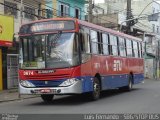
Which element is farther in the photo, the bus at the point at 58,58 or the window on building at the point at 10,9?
the window on building at the point at 10,9

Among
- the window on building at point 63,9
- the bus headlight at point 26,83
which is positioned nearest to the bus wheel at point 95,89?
the bus headlight at point 26,83

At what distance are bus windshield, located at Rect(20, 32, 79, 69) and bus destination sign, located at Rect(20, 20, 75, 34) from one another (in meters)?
0.25

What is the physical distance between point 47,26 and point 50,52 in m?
1.13

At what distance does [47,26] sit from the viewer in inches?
705

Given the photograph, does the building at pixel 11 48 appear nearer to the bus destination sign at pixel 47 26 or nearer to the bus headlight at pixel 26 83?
the bus destination sign at pixel 47 26

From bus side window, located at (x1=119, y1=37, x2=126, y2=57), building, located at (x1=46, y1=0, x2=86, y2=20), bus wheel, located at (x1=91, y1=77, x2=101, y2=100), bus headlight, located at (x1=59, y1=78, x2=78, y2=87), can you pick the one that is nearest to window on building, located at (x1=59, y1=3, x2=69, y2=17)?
building, located at (x1=46, y1=0, x2=86, y2=20)

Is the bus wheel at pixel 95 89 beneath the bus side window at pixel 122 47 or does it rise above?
beneath

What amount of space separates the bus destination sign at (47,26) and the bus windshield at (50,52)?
25 centimetres

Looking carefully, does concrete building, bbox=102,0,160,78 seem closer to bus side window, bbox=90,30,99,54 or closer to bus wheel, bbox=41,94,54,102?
bus side window, bbox=90,30,99,54

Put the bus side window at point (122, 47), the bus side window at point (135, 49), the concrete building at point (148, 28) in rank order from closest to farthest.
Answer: the bus side window at point (122, 47), the bus side window at point (135, 49), the concrete building at point (148, 28)

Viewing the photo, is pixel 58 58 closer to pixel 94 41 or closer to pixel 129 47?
pixel 94 41

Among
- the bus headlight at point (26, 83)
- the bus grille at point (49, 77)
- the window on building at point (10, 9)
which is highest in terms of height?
the window on building at point (10, 9)

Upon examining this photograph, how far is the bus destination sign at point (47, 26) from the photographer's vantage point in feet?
57.9

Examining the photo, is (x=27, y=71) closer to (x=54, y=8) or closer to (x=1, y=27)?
(x=1, y=27)
